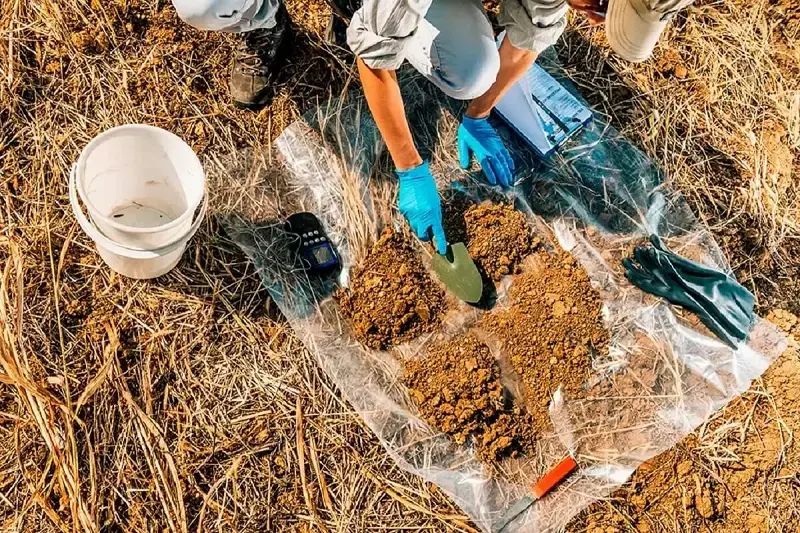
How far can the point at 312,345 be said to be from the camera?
200 cm

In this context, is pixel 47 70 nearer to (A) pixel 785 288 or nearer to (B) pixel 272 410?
(B) pixel 272 410

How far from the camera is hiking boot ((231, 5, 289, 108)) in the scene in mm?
2102

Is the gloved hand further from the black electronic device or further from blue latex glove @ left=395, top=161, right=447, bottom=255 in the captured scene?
the black electronic device

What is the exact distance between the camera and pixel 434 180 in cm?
216

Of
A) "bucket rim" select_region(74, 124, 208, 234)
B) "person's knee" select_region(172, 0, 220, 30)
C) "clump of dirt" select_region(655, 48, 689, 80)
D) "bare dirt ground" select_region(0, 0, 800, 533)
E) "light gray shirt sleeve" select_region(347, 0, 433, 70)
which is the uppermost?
"light gray shirt sleeve" select_region(347, 0, 433, 70)

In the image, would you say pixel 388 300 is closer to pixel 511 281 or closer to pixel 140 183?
pixel 511 281

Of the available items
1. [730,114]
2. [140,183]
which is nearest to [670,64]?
[730,114]

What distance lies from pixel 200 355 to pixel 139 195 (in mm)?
459

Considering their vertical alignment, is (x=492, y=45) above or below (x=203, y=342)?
above

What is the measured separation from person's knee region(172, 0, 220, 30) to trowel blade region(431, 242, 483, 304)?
86 centimetres

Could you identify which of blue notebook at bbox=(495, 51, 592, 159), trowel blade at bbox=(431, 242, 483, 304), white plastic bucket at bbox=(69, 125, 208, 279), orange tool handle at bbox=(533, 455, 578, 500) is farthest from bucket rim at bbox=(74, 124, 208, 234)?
orange tool handle at bbox=(533, 455, 578, 500)

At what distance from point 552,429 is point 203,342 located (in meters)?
0.98

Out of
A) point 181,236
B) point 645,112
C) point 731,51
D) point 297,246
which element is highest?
point 731,51

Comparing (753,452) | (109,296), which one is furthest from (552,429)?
(109,296)
